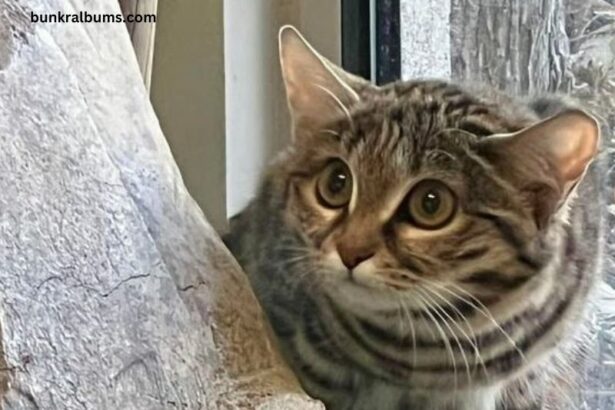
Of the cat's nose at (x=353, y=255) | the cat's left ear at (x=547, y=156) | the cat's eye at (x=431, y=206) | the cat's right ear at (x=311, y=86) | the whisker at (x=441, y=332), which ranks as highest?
the cat's right ear at (x=311, y=86)

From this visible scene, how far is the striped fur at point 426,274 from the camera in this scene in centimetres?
86

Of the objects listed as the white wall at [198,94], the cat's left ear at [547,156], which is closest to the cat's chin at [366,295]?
the cat's left ear at [547,156]

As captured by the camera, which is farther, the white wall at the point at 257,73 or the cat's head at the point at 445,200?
the white wall at the point at 257,73

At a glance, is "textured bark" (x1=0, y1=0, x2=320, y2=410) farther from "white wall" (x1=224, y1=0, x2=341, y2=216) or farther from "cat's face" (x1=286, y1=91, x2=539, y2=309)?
"white wall" (x1=224, y1=0, x2=341, y2=216)

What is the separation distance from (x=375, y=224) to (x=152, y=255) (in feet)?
0.61

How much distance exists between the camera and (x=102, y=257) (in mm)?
725

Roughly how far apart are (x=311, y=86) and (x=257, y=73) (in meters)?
0.39

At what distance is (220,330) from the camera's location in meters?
0.80

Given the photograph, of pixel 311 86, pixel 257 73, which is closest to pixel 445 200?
pixel 311 86

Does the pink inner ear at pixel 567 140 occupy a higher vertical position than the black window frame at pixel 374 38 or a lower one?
lower

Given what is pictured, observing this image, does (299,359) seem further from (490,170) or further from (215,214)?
(215,214)

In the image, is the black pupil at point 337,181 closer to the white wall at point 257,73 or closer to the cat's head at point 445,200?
the cat's head at point 445,200

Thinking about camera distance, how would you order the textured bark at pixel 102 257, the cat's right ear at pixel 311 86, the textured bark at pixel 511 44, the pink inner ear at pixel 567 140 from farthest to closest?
the textured bark at pixel 511 44, the cat's right ear at pixel 311 86, the pink inner ear at pixel 567 140, the textured bark at pixel 102 257

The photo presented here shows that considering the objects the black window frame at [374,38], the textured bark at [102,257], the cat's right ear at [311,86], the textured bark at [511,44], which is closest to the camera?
the textured bark at [102,257]
